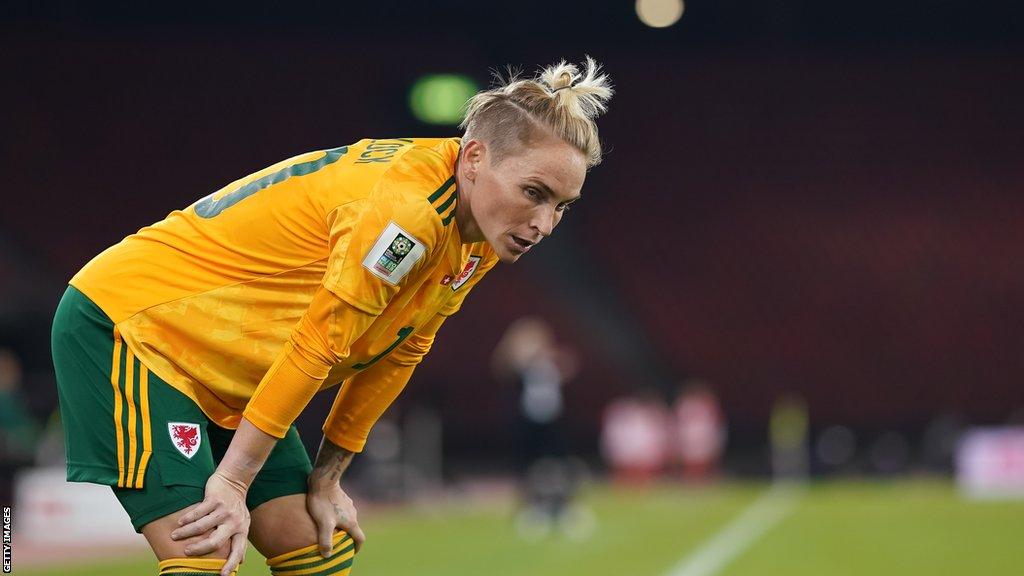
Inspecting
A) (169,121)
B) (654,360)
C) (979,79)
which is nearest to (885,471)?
(654,360)

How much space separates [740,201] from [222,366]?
2323 cm

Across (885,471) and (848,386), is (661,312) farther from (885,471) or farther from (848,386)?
(885,471)

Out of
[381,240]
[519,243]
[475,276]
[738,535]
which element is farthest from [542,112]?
[738,535]

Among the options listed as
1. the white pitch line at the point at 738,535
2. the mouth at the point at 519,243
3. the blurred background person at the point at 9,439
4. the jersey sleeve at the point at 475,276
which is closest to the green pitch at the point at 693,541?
the white pitch line at the point at 738,535

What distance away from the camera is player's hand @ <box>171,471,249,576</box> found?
11.5 feet

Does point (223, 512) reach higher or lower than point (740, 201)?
lower

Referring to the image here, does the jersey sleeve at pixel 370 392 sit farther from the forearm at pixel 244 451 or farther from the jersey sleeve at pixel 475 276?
the forearm at pixel 244 451

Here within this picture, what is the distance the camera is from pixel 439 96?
23.0 meters

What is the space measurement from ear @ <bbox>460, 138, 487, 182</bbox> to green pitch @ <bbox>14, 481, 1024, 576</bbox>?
5779 millimetres

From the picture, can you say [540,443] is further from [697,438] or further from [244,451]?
[244,451]

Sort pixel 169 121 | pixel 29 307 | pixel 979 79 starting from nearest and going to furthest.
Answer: pixel 29 307, pixel 169 121, pixel 979 79

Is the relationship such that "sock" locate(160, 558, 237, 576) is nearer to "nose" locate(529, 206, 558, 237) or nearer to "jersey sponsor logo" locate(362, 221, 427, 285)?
"jersey sponsor logo" locate(362, 221, 427, 285)

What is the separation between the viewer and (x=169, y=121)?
77.2 ft

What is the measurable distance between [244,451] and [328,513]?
612 mm
